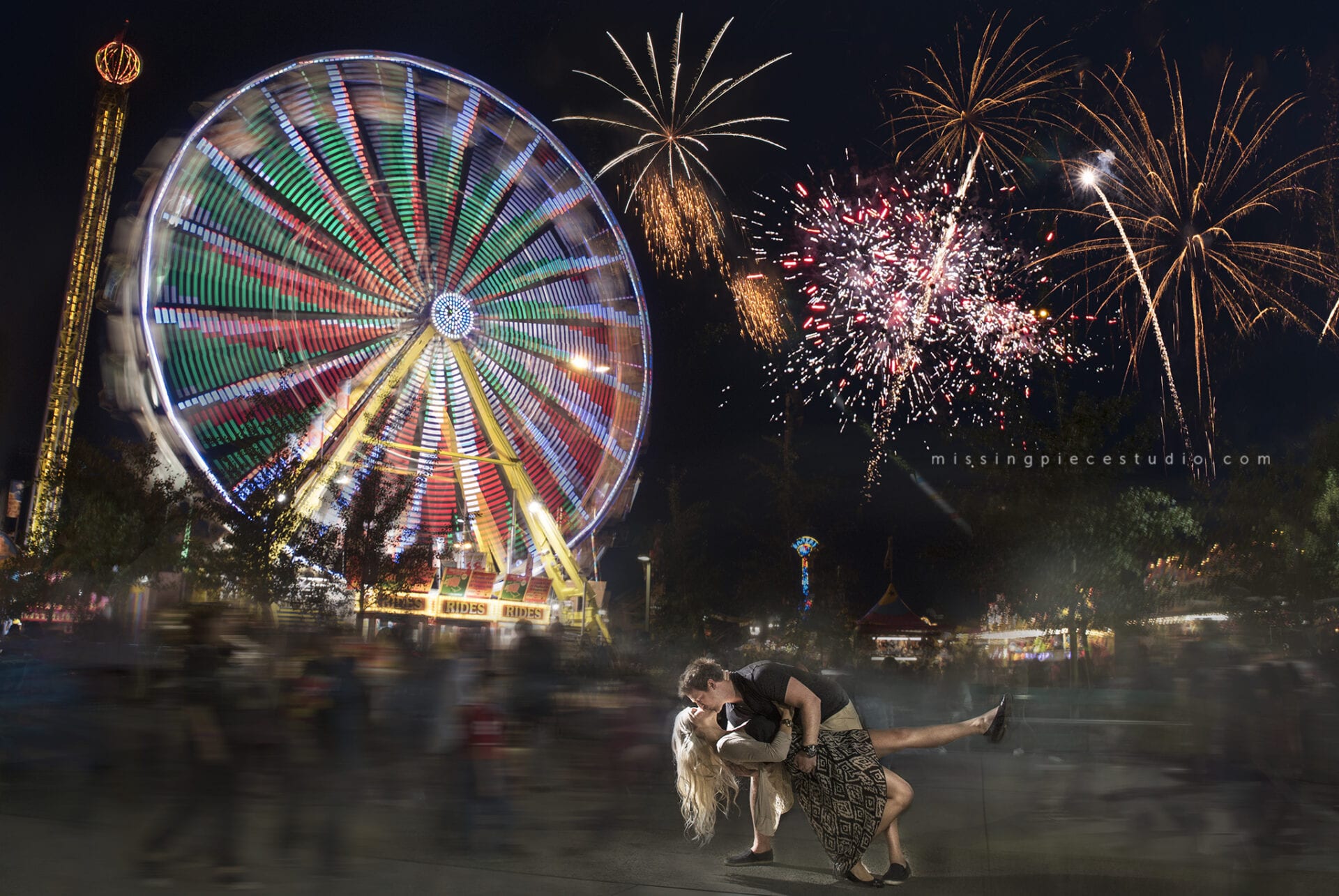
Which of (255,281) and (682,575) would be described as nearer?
(255,281)

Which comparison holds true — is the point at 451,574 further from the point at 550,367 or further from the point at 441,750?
the point at 441,750

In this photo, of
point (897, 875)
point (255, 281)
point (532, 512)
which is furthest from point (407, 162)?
point (897, 875)

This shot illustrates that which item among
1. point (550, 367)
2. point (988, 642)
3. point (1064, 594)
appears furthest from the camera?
point (988, 642)

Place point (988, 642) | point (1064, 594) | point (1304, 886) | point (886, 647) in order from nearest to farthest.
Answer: point (1304, 886)
point (1064, 594)
point (886, 647)
point (988, 642)

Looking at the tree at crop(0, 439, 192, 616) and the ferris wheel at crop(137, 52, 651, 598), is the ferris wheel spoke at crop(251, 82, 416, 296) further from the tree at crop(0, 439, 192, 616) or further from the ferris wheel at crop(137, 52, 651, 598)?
the tree at crop(0, 439, 192, 616)

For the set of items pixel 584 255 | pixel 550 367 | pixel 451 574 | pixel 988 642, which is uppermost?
pixel 584 255

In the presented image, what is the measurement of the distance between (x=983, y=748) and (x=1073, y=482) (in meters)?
18.0

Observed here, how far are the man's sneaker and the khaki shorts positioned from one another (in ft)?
1.99

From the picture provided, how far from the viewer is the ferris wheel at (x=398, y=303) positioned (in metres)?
18.6

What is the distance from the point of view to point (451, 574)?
1106 inches

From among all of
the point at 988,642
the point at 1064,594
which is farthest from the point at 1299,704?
the point at 988,642

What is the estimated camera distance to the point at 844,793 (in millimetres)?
4922

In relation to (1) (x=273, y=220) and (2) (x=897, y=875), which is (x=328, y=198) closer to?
(1) (x=273, y=220)

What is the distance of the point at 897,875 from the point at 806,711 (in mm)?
859
